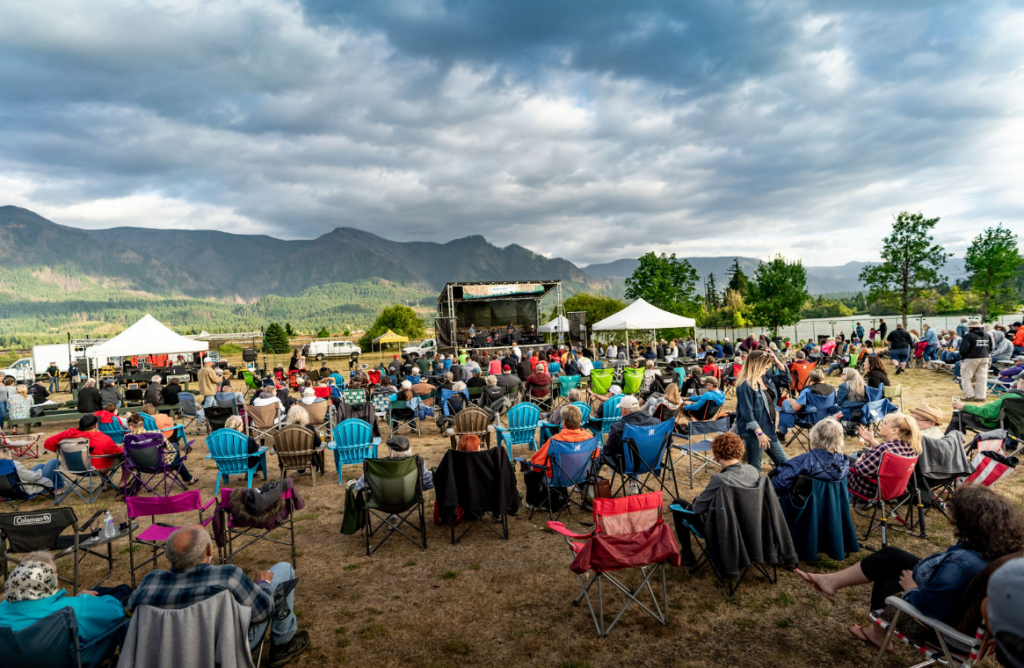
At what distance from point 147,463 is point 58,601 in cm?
393

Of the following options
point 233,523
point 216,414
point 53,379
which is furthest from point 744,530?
point 53,379

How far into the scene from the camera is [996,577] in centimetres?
164

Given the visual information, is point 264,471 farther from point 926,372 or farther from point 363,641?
point 926,372

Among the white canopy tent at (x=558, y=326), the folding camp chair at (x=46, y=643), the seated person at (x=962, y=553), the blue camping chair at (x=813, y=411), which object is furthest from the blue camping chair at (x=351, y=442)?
the white canopy tent at (x=558, y=326)

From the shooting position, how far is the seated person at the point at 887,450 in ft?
12.3

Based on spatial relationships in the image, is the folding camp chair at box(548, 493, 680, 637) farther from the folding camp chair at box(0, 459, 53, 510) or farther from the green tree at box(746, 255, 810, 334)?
the green tree at box(746, 255, 810, 334)

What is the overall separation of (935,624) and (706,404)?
14.5 feet

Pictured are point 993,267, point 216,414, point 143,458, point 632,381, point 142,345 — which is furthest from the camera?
point 993,267

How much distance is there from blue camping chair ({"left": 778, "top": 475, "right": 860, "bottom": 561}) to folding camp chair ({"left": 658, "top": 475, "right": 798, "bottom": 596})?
0.22 metres

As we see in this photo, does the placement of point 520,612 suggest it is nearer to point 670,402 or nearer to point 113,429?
point 670,402

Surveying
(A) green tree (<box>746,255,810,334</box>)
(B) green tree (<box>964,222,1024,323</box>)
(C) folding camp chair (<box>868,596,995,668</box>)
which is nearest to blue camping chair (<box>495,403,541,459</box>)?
(C) folding camp chair (<box>868,596,995,668</box>)

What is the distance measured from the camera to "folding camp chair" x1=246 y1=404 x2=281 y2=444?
704 centimetres

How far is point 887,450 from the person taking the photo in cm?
378

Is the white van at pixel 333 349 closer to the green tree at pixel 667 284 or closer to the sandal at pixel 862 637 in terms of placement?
the green tree at pixel 667 284
